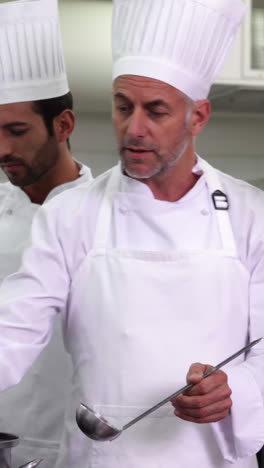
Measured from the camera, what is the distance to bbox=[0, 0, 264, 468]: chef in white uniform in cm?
140

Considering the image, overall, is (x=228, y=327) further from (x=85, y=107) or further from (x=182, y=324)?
(x=85, y=107)

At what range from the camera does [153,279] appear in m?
1.42

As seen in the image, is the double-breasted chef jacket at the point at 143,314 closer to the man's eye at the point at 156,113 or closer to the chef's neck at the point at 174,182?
the chef's neck at the point at 174,182

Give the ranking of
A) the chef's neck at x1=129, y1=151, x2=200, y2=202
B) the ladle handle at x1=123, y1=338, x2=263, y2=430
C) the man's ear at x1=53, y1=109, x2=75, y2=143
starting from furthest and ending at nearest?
the man's ear at x1=53, y1=109, x2=75, y2=143
the chef's neck at x1=129, y1=151, x2=200, y2=202
the ladle handle at x1=123, y1=338, x2=263, y2=430

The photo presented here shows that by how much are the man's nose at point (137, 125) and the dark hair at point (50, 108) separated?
45cm

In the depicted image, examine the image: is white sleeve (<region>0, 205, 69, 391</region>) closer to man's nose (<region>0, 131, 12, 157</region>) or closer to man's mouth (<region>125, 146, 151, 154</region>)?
man's mouth (<region>125, 146, 151, 154</region>)

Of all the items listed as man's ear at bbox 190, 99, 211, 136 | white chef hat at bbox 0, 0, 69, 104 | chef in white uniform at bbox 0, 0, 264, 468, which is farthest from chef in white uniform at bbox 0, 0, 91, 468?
man's ear at bbox 190, 99, 211, 136

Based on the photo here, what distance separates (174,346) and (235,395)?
118 mm

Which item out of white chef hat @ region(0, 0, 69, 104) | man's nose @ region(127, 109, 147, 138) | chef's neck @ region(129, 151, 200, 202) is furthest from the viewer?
white chef hat @ region(0, 0, 69, 104)

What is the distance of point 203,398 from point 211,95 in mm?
1304

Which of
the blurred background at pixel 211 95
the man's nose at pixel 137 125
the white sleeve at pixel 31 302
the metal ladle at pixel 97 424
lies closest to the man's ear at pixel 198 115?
the man's nose at pixel 137 125

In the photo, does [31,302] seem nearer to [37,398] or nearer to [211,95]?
[37,398]

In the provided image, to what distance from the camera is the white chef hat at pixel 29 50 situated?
5.68 ft

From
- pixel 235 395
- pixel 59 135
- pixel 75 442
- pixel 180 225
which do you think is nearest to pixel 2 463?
pixel 75 442
